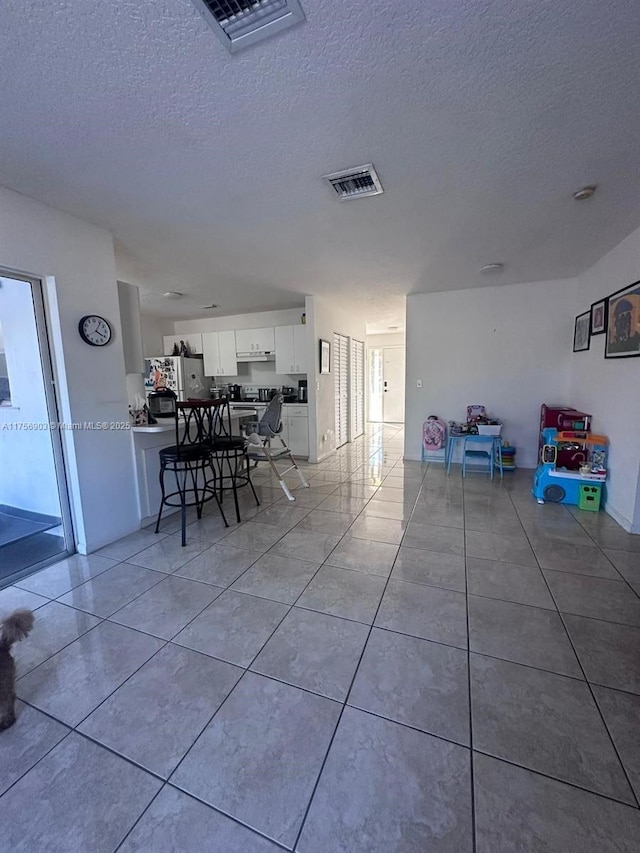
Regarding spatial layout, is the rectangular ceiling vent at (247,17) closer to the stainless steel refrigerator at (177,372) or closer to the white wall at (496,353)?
the white wall at (496,353)

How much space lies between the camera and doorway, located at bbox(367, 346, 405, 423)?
840 cm

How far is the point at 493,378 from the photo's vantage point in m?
4.45

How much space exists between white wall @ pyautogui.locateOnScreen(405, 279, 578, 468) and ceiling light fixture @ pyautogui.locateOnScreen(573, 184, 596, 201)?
2.22 meters

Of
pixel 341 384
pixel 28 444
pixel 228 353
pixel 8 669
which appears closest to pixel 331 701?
pixel 8 669

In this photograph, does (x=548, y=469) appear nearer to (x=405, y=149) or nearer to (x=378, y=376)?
(x=405, y=149)

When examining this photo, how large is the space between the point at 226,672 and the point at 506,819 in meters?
1.04

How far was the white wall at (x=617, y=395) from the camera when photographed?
258 centimetres

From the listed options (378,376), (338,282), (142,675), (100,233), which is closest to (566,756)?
(142,675)

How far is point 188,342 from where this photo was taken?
6.02 m

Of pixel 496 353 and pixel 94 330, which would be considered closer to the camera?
pixel 94 330

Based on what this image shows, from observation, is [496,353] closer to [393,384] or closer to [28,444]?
[393,384]

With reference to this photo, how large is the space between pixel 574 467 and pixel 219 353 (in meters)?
5.20

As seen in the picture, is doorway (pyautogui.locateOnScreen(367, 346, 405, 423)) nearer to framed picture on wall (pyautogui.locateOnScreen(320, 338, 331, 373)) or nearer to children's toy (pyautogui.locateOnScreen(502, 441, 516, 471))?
framed picture on wall (pyautogui.locateOnScreen(320, 338, 331, 373))

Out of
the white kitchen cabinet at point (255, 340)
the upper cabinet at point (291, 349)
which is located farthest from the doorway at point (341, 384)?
the white kitchen cabinet at point (255, 340)
